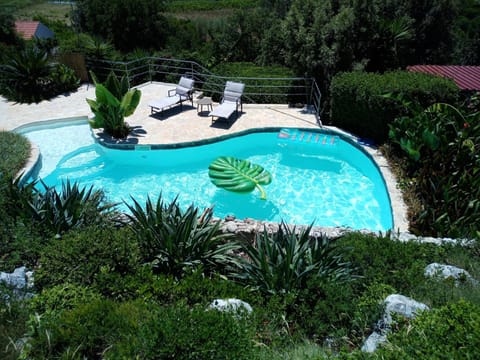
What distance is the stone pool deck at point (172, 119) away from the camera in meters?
12.7

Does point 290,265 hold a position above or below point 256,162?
above

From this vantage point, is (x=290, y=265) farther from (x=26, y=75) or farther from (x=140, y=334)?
(x=26, y=75)

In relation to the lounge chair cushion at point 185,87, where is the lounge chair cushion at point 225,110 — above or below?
below

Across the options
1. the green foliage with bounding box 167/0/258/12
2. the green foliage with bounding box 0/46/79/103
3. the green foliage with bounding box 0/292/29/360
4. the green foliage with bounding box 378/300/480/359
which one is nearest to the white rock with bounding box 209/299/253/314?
the green foliage with bounding box 378/300/480/359

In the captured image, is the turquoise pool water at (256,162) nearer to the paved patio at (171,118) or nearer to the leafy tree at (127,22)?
the paved patio at (171,118)

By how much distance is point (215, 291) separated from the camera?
5.48 m

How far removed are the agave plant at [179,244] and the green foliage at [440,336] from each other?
3019 mm

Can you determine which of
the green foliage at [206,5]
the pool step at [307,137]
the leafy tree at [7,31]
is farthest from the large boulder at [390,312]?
the green foliage at [206,5]

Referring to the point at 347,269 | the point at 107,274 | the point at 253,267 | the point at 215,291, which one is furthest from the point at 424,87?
the point at 107,274

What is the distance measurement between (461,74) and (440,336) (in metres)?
13.2

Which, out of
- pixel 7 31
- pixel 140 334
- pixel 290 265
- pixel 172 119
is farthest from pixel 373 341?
pixel 7 31

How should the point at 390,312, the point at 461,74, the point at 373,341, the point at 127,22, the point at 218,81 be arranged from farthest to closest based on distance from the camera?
the point at 127,22 → the point at 218,81 → the point at 461,74 → the point at 390,312 → the point at 373,341

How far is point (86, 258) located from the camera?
582 centimetres

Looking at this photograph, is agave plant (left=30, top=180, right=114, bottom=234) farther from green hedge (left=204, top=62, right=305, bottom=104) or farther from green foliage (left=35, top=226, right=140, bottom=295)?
green hedge (left=204, top=62, right=305, bottom=104)
